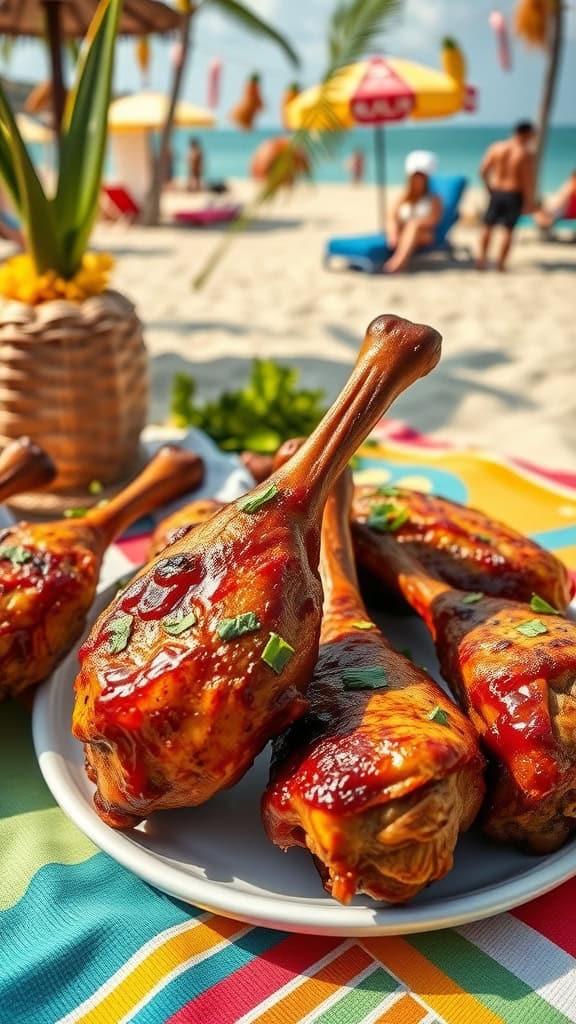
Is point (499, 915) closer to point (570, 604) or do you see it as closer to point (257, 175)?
point (570, 604)

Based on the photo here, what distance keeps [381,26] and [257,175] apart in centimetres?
1815

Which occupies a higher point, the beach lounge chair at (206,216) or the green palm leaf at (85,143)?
the green palm leaf at (85,143)

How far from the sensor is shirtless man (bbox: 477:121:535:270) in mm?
10047

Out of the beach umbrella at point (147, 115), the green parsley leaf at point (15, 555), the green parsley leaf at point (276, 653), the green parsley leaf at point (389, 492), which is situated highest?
the beach umbrella at point (147, 115)

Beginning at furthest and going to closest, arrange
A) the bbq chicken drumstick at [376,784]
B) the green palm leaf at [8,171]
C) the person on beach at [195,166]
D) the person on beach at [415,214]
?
the person on beach at [195,166] < the person on beach at [415,214] < the green palm leaf at [8,171] < the bbq chicken drumstick at [376,784]

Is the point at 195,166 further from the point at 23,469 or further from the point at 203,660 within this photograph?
the point at 203,660

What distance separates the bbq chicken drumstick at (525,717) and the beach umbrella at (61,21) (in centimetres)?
414

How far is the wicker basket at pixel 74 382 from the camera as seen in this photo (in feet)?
8.91

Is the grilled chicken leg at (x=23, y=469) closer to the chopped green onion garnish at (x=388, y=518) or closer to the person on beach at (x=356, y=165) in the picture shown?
the chopped green onion garnish at (x=388, y=518)

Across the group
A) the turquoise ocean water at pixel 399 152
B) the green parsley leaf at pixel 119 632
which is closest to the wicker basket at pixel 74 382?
the green parsley leaf at pixel 119 632

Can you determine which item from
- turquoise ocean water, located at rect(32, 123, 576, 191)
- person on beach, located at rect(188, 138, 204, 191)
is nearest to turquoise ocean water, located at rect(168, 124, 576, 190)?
turquoise ocean water, located at rect(32, 123, 576, 191)

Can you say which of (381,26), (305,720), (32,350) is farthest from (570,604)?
(381,26)

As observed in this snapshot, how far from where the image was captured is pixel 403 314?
7852 millimetres

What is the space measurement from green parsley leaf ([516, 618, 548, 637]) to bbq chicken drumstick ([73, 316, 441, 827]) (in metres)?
0.35
